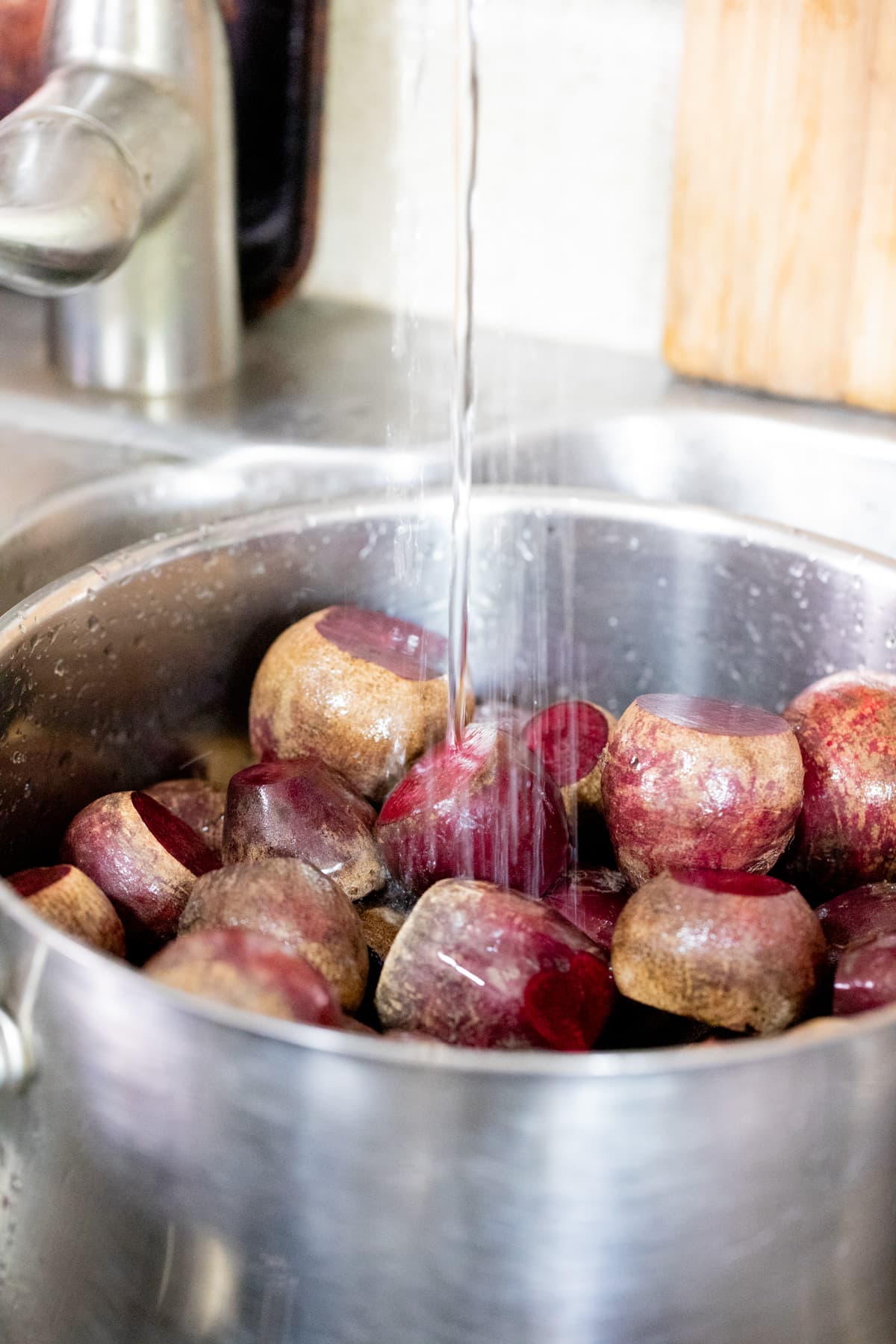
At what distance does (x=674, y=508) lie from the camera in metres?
0.75

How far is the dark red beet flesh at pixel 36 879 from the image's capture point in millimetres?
508

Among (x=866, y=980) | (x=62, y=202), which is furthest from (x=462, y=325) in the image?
(x=866, y=980)

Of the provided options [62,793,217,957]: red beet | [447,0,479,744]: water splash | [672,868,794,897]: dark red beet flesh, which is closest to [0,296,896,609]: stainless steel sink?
[447,0,479,744]: water splash

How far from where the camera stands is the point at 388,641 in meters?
0.66

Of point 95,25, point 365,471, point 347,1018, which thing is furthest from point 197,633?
point 95,25

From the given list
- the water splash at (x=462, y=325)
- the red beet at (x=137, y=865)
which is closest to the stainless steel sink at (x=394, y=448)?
the water splash at (x=462, y=325)

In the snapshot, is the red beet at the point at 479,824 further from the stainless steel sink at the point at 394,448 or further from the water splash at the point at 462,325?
the stainless steel sink at the point at 394,448

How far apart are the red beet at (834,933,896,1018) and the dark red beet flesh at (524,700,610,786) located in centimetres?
18

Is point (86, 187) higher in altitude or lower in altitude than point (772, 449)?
higher

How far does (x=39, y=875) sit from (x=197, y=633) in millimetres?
208

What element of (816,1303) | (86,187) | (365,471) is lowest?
(816,1303)

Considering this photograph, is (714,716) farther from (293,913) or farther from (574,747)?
(293,913)

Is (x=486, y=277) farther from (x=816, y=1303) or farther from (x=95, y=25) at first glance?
(x=816, y=1303)

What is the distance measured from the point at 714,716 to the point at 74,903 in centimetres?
26
